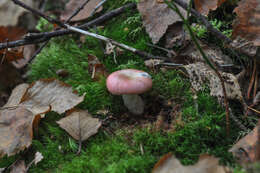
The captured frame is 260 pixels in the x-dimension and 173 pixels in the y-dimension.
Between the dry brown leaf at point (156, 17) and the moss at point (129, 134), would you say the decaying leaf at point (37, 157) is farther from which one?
the dry brown leaf at point (156, 17)

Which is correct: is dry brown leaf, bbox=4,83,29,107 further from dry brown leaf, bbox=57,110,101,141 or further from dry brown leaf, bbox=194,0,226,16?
dry brown leaf, bbox=194,0,226,16

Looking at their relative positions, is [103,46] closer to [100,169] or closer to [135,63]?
[135,63]

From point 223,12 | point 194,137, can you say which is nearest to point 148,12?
point 223,12

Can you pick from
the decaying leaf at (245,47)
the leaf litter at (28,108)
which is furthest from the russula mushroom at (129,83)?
the decaying leaf at (245,47)

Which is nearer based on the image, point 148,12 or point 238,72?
point 238,72

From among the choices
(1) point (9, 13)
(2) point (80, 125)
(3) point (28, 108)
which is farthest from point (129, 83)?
(1) point (9, 13)

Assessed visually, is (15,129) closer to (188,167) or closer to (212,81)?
(188,167)
